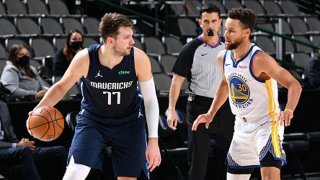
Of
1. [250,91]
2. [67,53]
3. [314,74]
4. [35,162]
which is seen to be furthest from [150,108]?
[314,74]

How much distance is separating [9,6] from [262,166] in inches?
288

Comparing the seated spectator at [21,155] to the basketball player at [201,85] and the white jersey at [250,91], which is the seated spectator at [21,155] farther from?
the white jersey at [250,91]

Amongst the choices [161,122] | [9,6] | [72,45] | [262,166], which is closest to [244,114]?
[262,166]

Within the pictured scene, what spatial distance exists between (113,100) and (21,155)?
7.84ft

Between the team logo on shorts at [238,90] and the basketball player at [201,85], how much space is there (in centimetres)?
111

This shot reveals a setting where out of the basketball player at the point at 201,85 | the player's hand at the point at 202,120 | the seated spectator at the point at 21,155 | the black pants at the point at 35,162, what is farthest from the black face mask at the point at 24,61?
the player's hand at the point at 202,120

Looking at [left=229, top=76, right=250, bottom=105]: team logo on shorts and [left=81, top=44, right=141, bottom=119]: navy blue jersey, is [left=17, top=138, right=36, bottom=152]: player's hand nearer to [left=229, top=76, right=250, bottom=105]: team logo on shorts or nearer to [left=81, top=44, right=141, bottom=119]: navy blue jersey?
[left=81, top=44, right=141, bottom=119]: navy blue jersey

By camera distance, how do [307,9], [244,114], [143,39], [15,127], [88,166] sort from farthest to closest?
[307,9] → [143,39] → [15,127] → [244,114] → [88,166]

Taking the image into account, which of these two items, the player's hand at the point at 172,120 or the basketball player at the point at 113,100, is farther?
the player's hand at the point at 172,120

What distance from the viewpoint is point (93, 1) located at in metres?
13.6

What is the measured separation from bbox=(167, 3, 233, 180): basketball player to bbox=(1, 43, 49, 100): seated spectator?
1933 millimetres

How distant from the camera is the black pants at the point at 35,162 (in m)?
7.93

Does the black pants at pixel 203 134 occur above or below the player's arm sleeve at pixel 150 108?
below

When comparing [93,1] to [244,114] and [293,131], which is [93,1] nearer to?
[293,131]
